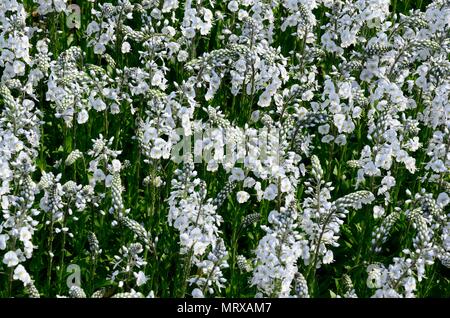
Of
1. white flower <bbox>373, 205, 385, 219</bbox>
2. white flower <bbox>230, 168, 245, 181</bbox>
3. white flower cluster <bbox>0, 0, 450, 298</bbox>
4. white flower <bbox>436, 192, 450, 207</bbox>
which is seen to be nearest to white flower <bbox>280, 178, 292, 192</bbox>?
white flower cluster <bbox>0, 0, 450, 298</bbox>

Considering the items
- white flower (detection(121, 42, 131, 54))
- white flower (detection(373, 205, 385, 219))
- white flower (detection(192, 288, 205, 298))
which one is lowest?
white flower (detection(192, 288, 205, 298))

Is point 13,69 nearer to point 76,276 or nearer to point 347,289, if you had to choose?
point 76,276

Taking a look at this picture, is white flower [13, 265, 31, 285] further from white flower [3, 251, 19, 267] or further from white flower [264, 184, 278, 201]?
white flower [264, 184, 278, 201]

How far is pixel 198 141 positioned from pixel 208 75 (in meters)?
1.03

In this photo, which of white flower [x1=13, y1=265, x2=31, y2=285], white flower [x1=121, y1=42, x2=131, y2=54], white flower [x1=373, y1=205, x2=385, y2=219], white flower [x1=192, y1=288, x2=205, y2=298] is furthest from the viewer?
white flower [x1=121, y1=42, x2=131, y2=54]

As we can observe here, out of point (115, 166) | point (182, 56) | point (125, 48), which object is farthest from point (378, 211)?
point (125, 48)

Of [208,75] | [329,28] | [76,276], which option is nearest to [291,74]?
[329,28]

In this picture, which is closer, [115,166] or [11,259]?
[11,259]

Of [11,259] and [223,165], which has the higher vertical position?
[223,165]

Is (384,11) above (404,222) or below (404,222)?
above

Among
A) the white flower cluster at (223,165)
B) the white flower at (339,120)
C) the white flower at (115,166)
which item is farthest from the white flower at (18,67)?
the white flower at (339,120)

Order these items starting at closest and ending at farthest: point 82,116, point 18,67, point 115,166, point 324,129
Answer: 1. point 115,166
2. point 82,116
3. point 324,129
4. point 18,67

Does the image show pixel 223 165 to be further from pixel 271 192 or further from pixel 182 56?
pixel 182 56

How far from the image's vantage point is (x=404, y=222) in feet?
25.7
